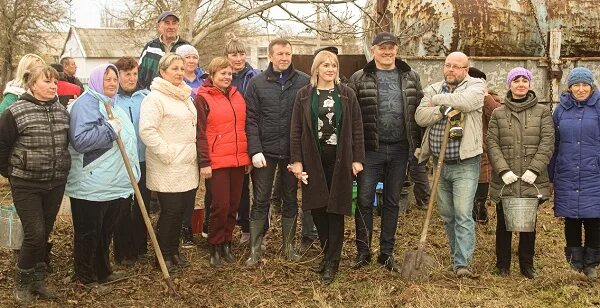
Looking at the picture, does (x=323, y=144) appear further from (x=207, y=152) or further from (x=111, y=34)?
(x=111, y=34)

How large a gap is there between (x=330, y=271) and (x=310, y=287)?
0.78 ft

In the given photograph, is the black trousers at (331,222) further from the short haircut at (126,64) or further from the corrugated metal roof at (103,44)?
the corrugated metal roof at (103,44)

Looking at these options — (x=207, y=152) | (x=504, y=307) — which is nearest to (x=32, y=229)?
(x=207, y=152)

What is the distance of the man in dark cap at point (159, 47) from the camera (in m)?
6.04

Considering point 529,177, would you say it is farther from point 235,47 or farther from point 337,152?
point 235,47

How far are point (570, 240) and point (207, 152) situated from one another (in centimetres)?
316

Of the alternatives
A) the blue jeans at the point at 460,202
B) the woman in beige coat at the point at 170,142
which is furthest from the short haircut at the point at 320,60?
the blue jeans at the point at 460,202

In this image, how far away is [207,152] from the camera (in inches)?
198

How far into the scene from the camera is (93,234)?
4.61 meters

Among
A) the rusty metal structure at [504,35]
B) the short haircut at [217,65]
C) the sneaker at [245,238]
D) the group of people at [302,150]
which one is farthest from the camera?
the rusty metal structure at [504,35]

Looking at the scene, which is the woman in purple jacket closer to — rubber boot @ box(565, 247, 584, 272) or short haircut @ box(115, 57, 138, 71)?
rubber boot @ box(565, 247, 584, 272)

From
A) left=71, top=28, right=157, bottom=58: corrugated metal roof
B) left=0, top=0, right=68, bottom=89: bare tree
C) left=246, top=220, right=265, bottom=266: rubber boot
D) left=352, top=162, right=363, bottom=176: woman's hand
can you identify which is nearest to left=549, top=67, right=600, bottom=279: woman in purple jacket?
left=352, top=162, right=363, bottom=176: woman's hand

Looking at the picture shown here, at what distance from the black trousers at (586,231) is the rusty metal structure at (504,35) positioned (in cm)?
258

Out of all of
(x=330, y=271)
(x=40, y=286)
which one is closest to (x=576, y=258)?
(x=330, y=271)
